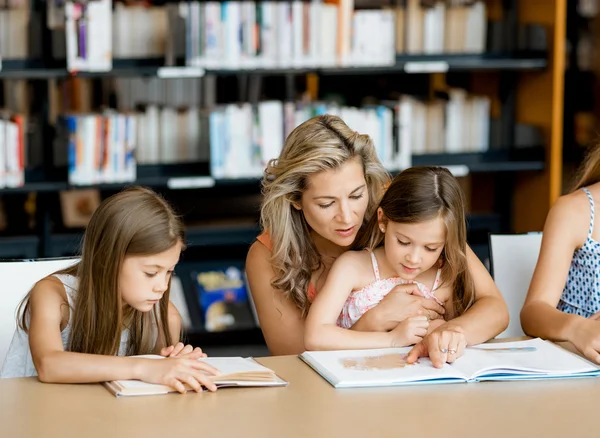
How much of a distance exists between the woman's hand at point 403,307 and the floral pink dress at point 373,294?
0.05ft

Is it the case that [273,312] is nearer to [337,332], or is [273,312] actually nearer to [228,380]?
[337,332]

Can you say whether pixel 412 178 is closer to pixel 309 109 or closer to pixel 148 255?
pixel 148 255

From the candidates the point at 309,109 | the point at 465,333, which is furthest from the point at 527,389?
the point at 309,109

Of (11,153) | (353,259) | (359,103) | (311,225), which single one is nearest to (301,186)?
(311,225)

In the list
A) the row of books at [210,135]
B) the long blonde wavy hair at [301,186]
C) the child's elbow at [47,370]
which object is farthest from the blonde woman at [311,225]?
the row of books at [210,135]

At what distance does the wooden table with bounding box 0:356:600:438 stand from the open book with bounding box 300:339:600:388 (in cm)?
2

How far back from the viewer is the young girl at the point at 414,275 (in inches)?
74.2

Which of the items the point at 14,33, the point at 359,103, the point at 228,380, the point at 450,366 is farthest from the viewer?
the point at 359,103

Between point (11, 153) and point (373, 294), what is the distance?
A: 1993 mm

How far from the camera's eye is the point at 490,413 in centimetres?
152

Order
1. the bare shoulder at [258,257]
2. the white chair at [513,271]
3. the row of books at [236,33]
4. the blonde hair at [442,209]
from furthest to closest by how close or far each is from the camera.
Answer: the row of books at [236,33] < the white chair at [513,271] < the bare shoulder at [258,257] < the blonde hair at [442,209]

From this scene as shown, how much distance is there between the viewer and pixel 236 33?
368cm

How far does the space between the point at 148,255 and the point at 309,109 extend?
83.1 inches

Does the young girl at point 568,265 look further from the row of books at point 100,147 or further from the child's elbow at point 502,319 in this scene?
the row of books at point 100,147
